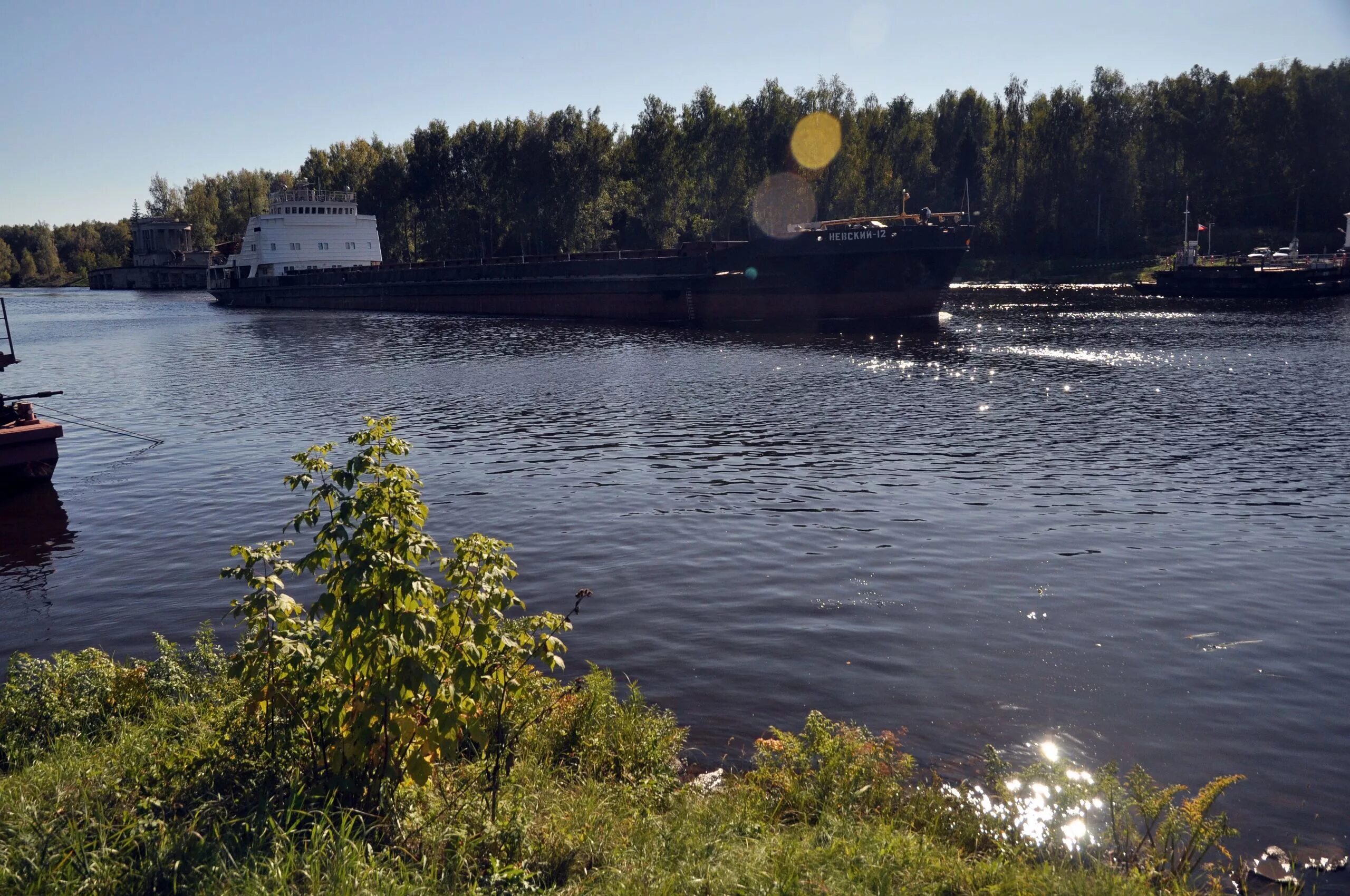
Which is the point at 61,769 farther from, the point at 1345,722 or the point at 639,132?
the point at 639,132

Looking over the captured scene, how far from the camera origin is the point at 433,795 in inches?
245

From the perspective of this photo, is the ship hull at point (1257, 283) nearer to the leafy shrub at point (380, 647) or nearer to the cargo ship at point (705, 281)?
the cargo ship at point (705, 281)

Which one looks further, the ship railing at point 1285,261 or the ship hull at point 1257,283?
the ship railing at point 1285,261

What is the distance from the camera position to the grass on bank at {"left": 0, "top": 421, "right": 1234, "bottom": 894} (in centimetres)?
521

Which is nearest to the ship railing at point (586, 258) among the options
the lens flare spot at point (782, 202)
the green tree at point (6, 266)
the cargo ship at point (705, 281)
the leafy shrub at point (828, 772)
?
the cargo ship at point (705, 281)

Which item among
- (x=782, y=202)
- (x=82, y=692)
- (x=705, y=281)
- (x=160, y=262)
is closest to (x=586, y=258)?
(x=705, y=281)

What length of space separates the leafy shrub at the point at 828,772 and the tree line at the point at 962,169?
99.0m

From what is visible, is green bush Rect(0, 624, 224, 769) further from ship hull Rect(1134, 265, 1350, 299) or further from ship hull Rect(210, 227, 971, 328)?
ship hull Rect(1134, 265, 1350, 299)

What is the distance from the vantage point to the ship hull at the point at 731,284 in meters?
47.3

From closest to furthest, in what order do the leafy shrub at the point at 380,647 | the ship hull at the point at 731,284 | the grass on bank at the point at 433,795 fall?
the grass on bank at the point at 433,795
the leafy shrub at the point at 380,647
the ship hull at the point at 731,284

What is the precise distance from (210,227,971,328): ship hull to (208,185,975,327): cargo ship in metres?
0.06

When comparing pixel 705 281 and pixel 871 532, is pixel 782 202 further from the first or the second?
pixel 871 532

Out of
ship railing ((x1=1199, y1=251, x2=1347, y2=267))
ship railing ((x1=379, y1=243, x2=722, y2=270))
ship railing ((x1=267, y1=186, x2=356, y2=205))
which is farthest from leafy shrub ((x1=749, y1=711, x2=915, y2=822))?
ship railing ((x1=267, y1=186, x2=356, y2=205))

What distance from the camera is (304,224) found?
297ft
